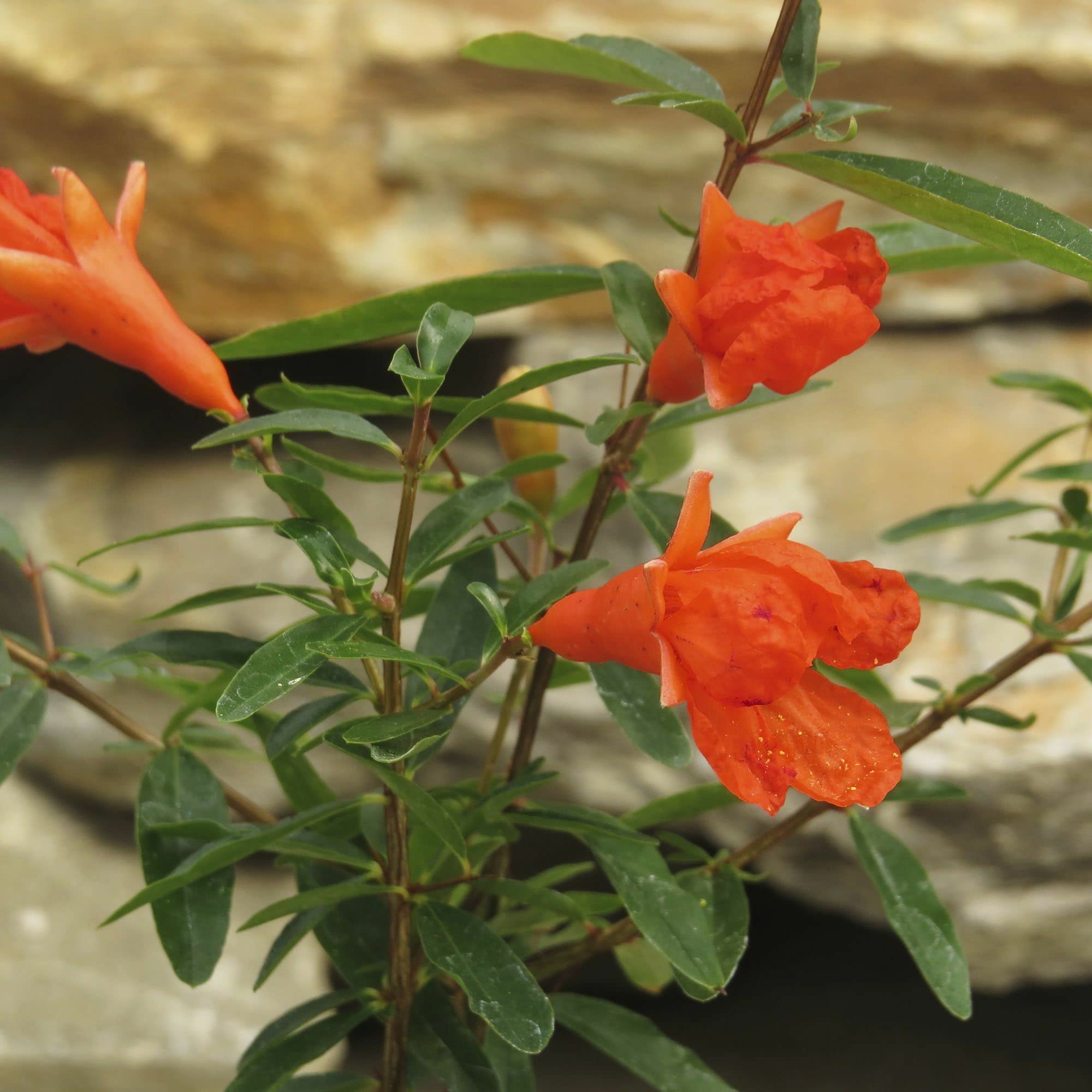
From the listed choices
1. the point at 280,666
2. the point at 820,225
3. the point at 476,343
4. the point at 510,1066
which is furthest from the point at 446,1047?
the point at 476,343

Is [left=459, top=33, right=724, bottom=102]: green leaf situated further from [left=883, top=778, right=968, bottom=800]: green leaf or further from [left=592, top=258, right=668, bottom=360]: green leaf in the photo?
[left=883, top=778, right=968, bottom=800]: green leaf

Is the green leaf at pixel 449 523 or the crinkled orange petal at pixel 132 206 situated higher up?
the crinkled orange petal at pixel 132 206

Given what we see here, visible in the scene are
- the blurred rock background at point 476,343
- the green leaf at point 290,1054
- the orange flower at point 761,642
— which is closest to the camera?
the orange flower at point 761,642

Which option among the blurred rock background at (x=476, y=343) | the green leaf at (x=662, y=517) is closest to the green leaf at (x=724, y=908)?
the green leaf at (x=662, y=517)

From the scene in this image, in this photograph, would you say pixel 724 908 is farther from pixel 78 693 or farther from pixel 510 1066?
pixel 78 693

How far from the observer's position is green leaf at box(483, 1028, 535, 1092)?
0.39 meters

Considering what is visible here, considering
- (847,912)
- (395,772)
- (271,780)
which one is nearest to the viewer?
(395,772)

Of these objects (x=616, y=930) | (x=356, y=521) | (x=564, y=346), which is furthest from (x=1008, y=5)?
(x=616, y=930)

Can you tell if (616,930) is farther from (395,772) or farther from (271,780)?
(271,780)

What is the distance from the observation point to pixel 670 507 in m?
0.38

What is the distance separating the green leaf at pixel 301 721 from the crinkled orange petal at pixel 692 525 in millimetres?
104

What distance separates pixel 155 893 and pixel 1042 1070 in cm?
105

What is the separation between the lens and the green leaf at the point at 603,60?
345mm

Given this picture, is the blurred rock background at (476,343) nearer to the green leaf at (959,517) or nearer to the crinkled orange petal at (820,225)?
the green leaf at (959,517)
